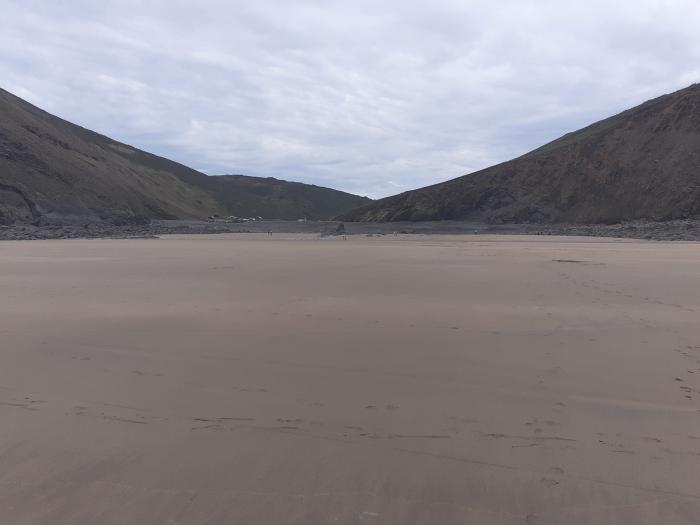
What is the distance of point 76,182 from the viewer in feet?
185

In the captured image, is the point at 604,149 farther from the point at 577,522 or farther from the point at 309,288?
the point at 577,522

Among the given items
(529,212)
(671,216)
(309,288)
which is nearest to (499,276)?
(309,288)

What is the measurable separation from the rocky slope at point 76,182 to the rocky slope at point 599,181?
3193 centimetres

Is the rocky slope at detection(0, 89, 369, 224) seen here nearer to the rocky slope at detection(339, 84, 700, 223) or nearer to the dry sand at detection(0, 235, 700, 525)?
the rocky slope at detection(339, 84, 700, 223)

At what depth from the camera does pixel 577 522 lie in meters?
2.54

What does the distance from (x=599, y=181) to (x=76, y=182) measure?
5125 centimetres

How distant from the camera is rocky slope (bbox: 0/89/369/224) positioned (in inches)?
1775

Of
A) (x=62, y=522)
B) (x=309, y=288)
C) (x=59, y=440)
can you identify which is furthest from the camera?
(x=309, y=288)

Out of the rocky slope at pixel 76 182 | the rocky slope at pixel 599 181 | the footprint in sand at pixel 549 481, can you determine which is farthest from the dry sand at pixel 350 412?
the rocky slope at pixel 599 181

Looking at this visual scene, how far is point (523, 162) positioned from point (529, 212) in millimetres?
9492

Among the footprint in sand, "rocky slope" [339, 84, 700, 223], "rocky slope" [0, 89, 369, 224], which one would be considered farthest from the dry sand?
"rocky slope" [339, 84, 700, 223]

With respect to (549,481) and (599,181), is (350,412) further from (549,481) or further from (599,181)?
(599,181)

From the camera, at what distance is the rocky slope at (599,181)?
45.1 m

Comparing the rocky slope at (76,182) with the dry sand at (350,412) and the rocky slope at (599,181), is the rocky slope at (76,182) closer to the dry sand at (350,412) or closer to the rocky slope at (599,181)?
the rocky slope at (599,181)
